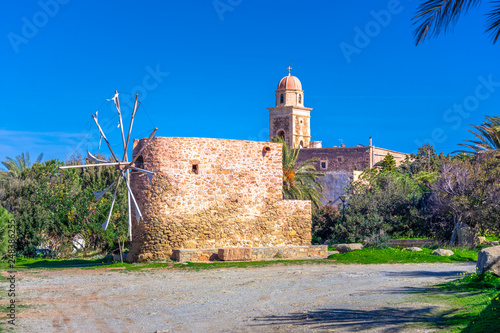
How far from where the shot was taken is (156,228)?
56.6ft

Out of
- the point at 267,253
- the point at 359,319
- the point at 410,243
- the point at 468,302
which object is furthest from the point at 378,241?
the point at 359,319

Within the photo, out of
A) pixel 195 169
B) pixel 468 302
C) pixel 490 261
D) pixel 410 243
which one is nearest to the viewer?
pixel 468 302

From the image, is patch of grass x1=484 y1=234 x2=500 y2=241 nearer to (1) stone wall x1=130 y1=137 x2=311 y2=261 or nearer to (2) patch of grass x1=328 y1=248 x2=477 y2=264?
(2) patch of grass x1=328 y1=248 x2=477 y2=264

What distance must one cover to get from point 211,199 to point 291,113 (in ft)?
131

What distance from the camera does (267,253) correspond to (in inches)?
709

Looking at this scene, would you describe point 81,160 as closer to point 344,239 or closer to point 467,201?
point 344,239

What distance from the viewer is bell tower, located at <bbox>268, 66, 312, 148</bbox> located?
56.8 m

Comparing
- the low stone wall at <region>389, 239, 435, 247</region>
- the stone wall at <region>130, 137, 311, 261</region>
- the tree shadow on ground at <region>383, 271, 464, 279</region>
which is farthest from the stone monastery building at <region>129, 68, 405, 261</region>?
the tree shadow on ground at <region>383, 271, 464, 279</region>

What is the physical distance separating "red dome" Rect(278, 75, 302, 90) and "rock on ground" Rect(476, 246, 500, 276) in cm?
4686

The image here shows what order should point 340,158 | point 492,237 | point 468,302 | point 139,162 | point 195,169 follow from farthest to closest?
point 340,158 < point 492,237 < point 139,162 < point 195,169 < point 468,302

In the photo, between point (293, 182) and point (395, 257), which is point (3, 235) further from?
point (293, 182)

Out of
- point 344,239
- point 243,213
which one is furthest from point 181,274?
point 344,239

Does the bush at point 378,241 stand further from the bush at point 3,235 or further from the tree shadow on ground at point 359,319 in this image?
the bush at point 3,235

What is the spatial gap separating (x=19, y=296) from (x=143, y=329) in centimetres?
452
